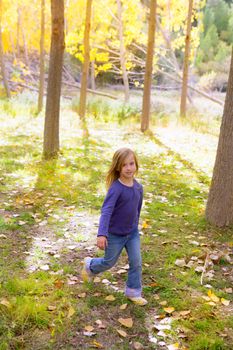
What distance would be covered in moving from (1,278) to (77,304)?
91cm

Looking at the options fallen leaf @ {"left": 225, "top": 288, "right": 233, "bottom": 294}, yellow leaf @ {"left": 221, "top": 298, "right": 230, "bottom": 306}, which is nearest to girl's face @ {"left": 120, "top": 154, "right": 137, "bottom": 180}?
yellow leaf @ {"left": 221, "top": 298, "right": 230, "bottom": 306}

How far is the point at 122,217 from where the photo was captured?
381cm

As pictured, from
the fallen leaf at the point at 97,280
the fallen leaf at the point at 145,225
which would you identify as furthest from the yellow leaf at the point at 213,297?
the fallen leaf at the point at 145,225

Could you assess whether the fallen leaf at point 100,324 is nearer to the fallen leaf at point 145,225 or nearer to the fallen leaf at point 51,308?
the fallen leaf at point 51,308

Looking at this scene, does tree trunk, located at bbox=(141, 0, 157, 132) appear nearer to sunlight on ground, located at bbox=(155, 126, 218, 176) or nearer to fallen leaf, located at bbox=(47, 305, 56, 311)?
sunlight on ground, located at bbox=(155, 126, 218, 176)

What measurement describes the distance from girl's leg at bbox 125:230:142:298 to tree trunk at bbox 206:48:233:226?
2.33 meters

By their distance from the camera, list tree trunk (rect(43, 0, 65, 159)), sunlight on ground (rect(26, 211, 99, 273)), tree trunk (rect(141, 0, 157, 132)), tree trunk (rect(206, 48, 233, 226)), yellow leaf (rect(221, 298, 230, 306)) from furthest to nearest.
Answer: tree trunk (rect(141, 0, 157, 132)) → tree trunk (rect(43, 0, 65, 159)) → tree trunk (rect(206, 48, 233, 226)) → sunlight on ground (rect(26, 211, 99, 273)) → yellow leaf (rect(221, 298, 230, 306))

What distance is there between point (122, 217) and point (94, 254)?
4.49 ft

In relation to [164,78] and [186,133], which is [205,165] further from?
[164,78]

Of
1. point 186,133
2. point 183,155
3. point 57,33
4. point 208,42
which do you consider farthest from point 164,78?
point 57,33

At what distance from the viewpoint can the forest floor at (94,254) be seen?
3.48m

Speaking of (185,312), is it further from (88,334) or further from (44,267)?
(44,267)

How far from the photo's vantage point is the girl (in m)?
3.68


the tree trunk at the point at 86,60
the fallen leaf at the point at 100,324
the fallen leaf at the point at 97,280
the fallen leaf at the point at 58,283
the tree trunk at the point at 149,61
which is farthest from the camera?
the tree trunk at the point at 86,60
